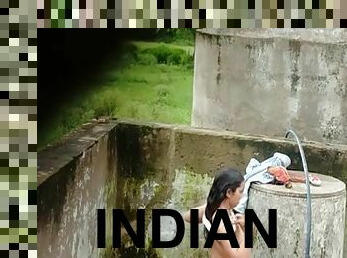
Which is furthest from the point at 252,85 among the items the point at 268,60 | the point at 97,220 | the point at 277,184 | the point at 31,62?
the point at 31,62

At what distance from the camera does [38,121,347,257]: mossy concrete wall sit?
2721 millimetres

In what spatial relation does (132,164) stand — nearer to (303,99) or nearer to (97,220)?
(97,220)

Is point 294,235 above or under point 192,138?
under

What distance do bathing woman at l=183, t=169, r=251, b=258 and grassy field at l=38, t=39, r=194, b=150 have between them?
46 cm

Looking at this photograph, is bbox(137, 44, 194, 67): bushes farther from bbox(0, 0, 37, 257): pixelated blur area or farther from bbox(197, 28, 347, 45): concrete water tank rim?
bbox(0, 0, 37, 257): pixelated blur area

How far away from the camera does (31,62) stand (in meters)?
2.08

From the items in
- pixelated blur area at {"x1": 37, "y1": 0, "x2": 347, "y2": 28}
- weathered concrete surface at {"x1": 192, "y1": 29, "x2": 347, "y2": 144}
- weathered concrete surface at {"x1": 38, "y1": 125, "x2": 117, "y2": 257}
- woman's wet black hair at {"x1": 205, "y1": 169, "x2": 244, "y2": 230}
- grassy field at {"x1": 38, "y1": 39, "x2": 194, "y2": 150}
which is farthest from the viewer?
weathered concrete surface at {"x1": 192, "y1": 29, "x2": 347, "y2": 144}

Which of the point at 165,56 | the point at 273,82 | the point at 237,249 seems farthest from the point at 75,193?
the point at 273,82

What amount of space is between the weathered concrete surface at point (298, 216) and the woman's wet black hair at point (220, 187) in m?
0.07

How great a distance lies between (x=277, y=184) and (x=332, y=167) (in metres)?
0.31


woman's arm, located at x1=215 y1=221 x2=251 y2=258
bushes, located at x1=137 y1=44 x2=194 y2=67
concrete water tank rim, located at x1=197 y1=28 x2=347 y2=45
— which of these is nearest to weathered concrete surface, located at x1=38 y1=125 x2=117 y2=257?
bushes, located at x1=137 y1=44 x2=194 y2=67

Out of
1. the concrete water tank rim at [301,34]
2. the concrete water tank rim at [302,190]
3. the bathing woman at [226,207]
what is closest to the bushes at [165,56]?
the concrete water tank rim at [301,34]

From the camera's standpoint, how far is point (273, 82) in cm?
323

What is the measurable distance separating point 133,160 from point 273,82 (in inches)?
26.6
